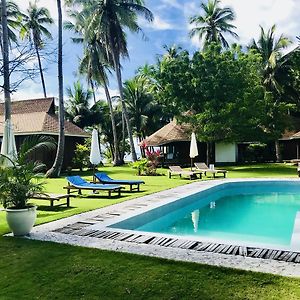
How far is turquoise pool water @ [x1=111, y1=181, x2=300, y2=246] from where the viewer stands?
28.1 ft

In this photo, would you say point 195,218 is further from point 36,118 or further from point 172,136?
point 172,136

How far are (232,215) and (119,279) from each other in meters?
7.23

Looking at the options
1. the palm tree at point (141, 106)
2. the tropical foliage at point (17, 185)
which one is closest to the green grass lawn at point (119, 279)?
the tropical foliage at point (17, 185)

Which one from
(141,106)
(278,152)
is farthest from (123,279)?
(141,106)

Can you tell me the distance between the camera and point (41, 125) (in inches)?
908

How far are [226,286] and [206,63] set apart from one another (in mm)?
21921

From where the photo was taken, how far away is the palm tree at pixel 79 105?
1412 inches

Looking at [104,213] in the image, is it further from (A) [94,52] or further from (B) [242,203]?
(A) [94,52]

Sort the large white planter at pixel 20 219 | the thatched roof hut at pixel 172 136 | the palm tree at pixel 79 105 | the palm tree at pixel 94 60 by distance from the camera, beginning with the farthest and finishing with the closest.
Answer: the palm tree at pixel 79 105, the palm tree at pixel 94 60, the thatched roof hut at pixel 172 136, the large white planter at pixel 20 219

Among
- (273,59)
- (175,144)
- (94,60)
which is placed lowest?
(175,144)

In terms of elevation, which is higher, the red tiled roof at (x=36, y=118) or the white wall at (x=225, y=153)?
the red tiled roof at (x=36, y=118)

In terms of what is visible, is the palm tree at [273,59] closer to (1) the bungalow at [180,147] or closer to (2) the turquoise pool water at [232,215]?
(1) the bungalow at [180,147]

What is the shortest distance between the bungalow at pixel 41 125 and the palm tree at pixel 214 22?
1570cm

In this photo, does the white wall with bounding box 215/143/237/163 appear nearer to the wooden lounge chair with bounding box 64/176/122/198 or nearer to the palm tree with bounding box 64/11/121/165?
the palm tree with bounding box 64/11/121/165
